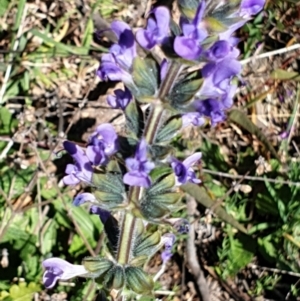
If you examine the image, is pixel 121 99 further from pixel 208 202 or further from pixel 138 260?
pixel 208 202

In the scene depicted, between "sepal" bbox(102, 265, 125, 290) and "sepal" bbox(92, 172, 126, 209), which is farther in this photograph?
"sepal" bbox(102, 265, 125, 290)

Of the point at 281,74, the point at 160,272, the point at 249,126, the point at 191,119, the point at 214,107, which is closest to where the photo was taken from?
the point at 214,107

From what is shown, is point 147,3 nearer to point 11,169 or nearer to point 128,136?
point 11,169

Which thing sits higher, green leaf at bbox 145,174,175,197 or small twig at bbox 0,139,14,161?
green leaf at bbox 145,174,175,197

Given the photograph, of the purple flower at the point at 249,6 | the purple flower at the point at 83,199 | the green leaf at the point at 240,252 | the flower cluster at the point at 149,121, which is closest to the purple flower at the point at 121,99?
the flower cluster at the point at 149,121

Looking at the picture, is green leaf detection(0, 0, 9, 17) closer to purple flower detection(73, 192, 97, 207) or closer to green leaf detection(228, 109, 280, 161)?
green leaf detection(228, 109, 280, 161)

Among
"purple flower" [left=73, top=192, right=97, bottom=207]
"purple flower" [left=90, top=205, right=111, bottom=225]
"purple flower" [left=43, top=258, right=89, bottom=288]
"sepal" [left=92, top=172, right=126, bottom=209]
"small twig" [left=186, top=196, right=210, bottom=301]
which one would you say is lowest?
"small twig" [left=186, top=196, right=210, bottom=301]

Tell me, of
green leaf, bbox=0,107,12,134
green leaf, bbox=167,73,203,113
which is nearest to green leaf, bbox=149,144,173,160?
green leaf, bbox=167,73,203,113

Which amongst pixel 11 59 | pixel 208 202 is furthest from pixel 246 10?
pixel 11 59
